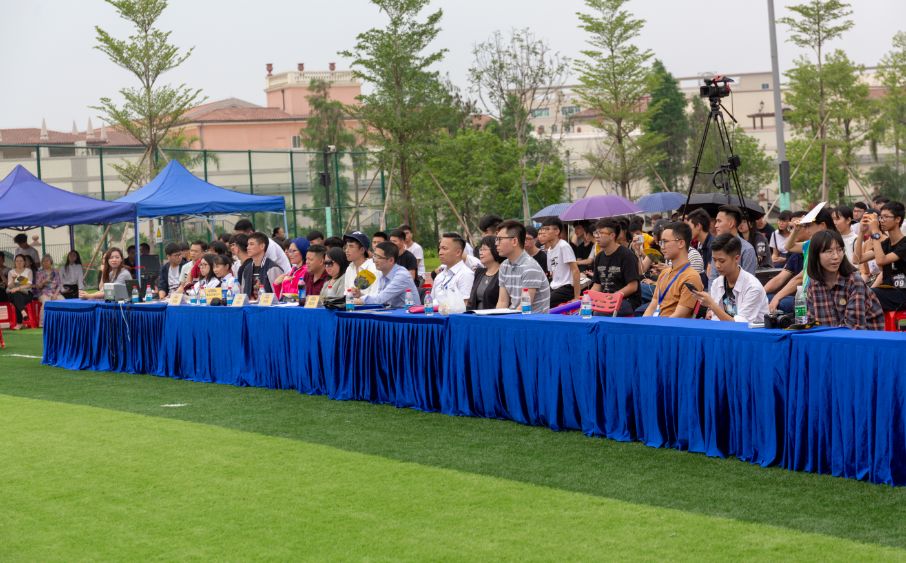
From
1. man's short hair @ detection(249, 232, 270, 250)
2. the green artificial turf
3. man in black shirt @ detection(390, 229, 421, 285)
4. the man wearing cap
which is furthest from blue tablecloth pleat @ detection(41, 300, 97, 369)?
the green artificial turf

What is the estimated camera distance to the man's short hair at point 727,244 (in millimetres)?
7145

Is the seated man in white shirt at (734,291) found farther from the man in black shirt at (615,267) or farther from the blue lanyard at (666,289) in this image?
the man in black shirt at (615,267)

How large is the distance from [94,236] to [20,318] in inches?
280

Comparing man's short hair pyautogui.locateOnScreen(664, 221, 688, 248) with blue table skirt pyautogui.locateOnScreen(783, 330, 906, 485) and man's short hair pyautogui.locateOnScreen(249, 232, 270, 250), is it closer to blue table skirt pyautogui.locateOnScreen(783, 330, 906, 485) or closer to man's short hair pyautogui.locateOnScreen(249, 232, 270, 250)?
blue table skirt pyautogui.locateOnScreen(783, 330, 906, 485)

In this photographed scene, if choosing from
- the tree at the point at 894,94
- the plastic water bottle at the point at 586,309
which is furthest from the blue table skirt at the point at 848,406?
the tree at the point at 894,94

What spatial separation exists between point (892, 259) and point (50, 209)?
502 inches

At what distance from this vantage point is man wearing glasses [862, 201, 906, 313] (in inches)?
344

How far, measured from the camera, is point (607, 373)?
7.33 meters

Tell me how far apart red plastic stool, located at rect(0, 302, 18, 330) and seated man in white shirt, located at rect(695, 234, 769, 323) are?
50.6 feet

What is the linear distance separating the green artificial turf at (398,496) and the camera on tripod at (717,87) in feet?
24.1

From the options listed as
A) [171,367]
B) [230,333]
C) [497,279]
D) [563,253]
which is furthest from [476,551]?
[171,367]

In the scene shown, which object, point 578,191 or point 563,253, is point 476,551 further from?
point 578,191

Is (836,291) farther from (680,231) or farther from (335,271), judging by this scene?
(335,271)

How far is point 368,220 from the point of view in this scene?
31781mm
